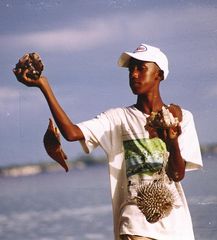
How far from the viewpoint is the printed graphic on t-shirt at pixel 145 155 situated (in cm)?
390

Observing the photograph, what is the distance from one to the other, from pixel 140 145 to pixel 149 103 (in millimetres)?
188

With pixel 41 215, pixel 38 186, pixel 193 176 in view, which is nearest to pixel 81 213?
pixel 41 215

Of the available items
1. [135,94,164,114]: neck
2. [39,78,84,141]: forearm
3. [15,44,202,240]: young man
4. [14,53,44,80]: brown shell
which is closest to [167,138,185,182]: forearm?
[15,44,202,240]: young man

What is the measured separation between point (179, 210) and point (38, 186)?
16.8m

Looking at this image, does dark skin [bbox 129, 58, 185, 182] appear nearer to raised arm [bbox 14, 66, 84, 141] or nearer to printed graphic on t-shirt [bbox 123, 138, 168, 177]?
printed graphic on t-shirt [bbox 123, 138, 168, 177]

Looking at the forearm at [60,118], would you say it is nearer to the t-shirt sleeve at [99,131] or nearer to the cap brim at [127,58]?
the t-shirt sleeve at [99,131]

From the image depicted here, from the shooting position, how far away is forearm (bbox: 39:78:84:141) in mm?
3764

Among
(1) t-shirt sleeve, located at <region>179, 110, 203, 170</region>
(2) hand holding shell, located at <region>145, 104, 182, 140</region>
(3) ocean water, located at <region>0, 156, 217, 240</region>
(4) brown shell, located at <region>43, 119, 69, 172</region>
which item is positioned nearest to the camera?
(2) hand holding shell, located at <region>145, 104, 182, 140</region>

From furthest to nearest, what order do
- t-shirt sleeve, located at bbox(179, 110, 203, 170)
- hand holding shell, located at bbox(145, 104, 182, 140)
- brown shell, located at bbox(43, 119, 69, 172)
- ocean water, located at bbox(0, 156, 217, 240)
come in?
1. ocean water, located at bbox(0, 156, 217, 240)
2. t-shirt sleeve, located at bbox(179, 110, 203, 170)
3. brown shell, located at bbox(43, 119, 69, 172)
4. hand holding shell, located at bbox(145, 104, 182, 140)

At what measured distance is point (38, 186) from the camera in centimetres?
2064

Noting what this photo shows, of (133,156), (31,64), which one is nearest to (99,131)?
(133,156)

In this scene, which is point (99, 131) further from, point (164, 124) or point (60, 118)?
point (164, 124)

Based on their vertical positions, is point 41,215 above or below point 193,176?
below

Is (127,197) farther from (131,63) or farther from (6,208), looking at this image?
(6,208)
